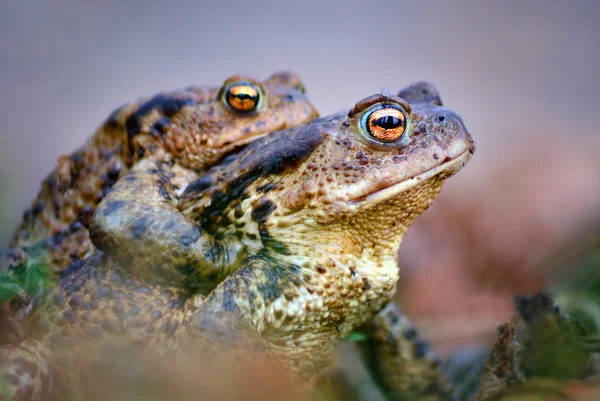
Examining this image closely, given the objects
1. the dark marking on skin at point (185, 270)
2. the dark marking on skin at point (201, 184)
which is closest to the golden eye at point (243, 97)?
the dark marking on skin at point (201, 184)

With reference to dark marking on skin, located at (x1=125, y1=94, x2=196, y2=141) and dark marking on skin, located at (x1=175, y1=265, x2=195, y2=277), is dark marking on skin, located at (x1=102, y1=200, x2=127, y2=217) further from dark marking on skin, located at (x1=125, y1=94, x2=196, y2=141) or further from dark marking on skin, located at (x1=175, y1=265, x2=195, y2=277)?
dark marking on skin, located at (x1=125, y1=94, x2=196, y2=141)

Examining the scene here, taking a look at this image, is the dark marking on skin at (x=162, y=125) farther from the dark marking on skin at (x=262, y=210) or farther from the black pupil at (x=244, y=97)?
the dark marking on skin at (x=262, y=210)

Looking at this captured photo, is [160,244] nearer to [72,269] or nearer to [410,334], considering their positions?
[72,269]

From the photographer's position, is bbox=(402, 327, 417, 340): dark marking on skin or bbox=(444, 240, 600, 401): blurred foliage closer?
bbox=(444, 240, 600, 401): blurred foliage

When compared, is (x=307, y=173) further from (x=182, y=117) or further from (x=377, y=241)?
(x=182, y=117)

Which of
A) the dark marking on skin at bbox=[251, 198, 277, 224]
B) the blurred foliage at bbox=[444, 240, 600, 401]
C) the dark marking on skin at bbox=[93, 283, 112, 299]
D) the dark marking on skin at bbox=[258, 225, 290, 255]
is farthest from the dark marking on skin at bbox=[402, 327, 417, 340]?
the dark marking on skin at bbox=[93, 283, 112, 299]

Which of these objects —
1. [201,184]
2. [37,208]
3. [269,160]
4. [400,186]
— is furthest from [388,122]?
[37,208]
